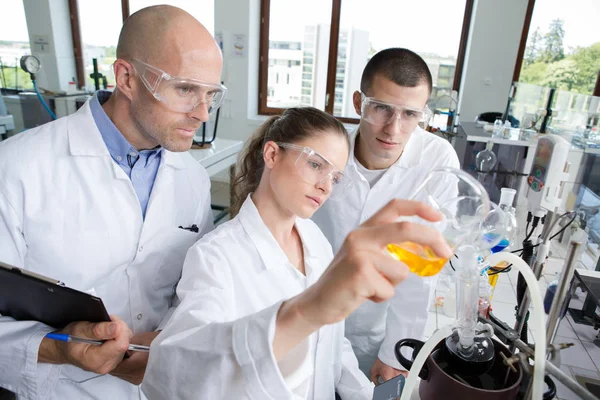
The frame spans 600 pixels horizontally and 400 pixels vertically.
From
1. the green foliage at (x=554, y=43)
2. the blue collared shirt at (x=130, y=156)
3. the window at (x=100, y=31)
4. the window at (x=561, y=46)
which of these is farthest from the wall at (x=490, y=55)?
the window at (x=100, y=31)

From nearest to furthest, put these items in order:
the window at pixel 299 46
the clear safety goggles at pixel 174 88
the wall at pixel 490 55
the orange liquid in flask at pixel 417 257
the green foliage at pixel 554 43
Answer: the orange liquid in flask at pixel 417 257 → the clear safety goggles at pixel 174 88 → the wall at pixel 490 55 → the green foliage at pixel 554 43 → the window at pixel 299 46

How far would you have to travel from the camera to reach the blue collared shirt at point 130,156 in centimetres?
125

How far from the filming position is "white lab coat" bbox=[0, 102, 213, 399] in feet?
3.51

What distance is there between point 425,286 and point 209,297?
34.9 inches

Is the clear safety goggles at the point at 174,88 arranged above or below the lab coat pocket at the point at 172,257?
above

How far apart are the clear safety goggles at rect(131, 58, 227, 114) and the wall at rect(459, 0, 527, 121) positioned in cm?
472

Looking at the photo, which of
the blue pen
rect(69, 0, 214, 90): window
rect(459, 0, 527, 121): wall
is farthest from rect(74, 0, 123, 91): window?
the blue pen

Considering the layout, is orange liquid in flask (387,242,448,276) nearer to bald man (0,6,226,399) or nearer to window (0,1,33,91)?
bald man (0,6,226,399)

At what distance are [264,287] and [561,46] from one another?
557 centimetres

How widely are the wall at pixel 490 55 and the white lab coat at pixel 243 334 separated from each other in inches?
179

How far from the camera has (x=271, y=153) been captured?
1.15 meters

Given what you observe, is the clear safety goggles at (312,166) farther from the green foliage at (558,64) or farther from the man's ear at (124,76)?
the green foliage at (558,64)

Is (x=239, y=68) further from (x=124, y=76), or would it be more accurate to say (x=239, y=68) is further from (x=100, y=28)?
(x=124, y=76)

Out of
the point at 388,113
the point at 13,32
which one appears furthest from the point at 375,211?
the point at 13,32
